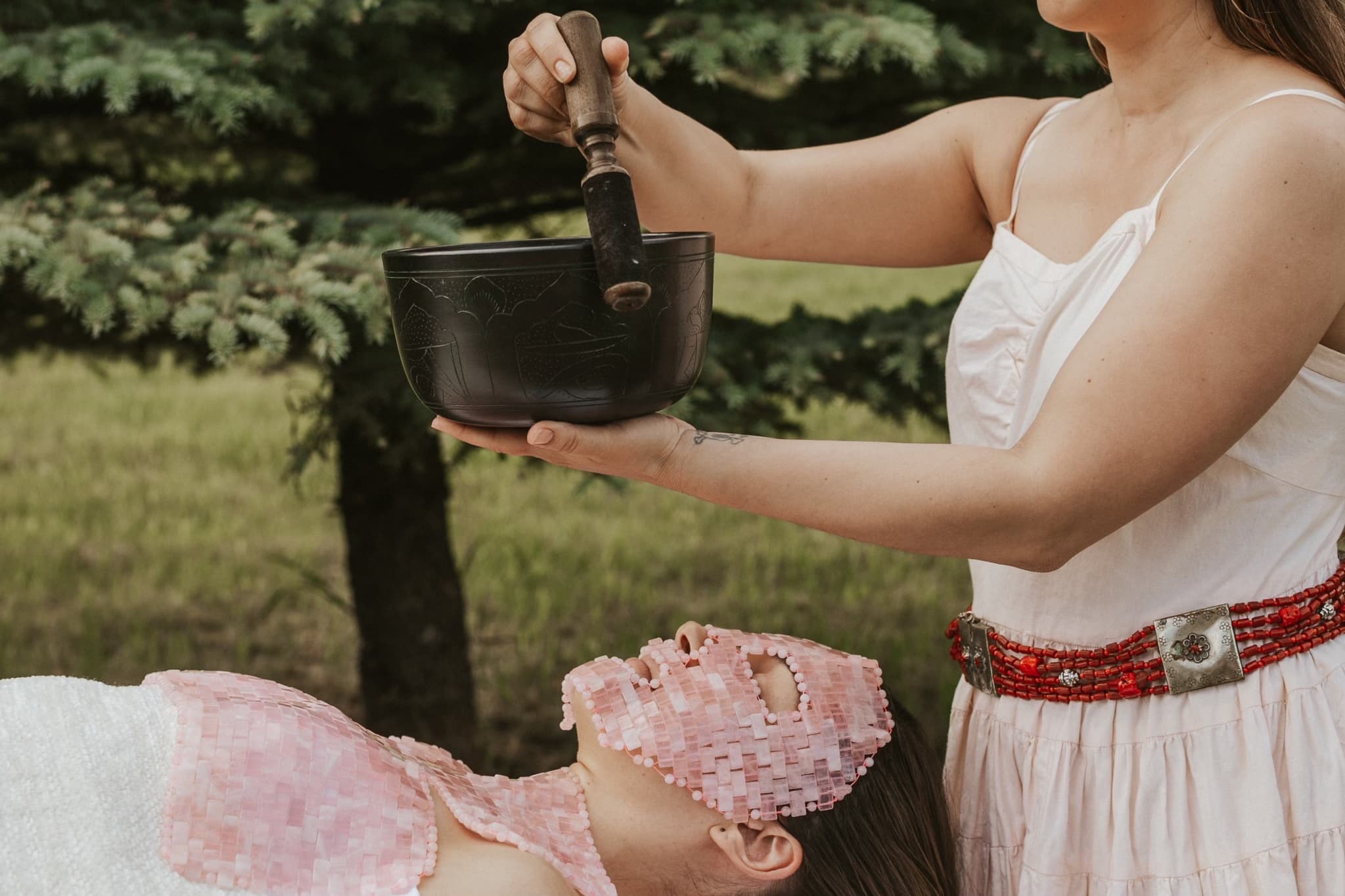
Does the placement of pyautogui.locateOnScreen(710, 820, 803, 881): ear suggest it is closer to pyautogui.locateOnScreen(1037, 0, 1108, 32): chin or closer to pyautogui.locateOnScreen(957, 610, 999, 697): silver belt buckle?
pyautogui.locateOnScreen(957, 610, 999, 697): silver belt buckle

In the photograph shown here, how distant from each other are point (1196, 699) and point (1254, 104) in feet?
1.98

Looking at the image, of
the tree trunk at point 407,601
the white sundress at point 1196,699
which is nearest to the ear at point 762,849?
the white sundress at point 1196,699

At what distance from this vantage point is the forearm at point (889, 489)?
3.88 ft

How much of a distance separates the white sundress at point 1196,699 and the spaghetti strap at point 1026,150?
6.4 inches

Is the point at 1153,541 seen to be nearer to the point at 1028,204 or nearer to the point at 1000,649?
the point at 1000,649

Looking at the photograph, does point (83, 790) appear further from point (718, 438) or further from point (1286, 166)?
point (1286, 166)

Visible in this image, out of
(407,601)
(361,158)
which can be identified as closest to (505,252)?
(361,158)

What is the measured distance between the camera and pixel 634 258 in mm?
1119

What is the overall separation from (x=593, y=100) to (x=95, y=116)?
1979 mm

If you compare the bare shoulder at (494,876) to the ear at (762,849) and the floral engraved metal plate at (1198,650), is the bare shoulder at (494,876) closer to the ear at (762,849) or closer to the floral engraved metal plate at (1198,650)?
the ear at (762,849)

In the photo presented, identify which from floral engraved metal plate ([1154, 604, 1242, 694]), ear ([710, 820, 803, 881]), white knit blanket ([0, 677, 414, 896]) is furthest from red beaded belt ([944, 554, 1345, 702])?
white knit blanket ([0, 677, 414, 896])

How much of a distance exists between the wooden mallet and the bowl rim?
0.08ft

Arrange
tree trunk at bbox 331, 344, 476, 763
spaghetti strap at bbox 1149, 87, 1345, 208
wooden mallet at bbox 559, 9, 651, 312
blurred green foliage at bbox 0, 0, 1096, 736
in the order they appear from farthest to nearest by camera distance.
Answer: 1. tree trunk at bbox 331, 344, 476, 763
2. blurred green foliage at bbox 0, 0, 1096, 736
3. spaghetti strap at bbox 1149, 87, 1345, 208
4. wooden mallet at bbox 559, 9, 651, 312

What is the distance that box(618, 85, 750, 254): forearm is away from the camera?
1.59m
